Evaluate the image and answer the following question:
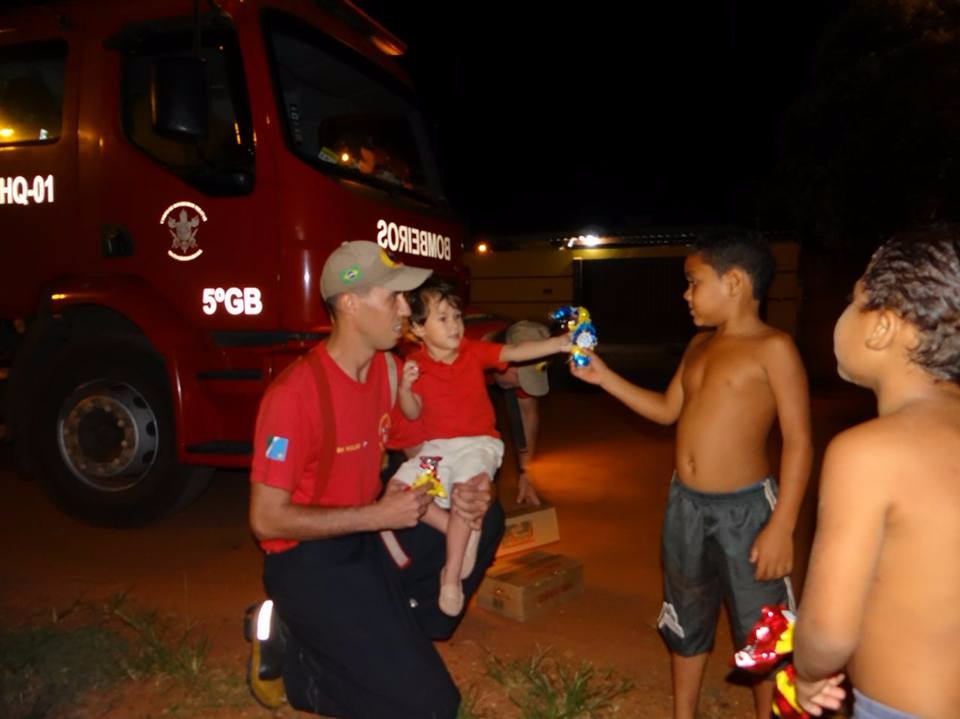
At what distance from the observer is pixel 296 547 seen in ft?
9.50

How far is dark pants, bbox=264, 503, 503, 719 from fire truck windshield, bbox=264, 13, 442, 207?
8.72 ft

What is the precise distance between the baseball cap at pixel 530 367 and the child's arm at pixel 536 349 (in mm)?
1169

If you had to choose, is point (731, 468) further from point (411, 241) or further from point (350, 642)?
point (411, 241)

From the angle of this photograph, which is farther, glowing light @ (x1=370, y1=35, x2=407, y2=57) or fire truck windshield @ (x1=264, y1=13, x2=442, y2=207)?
glowing light @ (x1=370, y1=35, x2=407, y2=57)

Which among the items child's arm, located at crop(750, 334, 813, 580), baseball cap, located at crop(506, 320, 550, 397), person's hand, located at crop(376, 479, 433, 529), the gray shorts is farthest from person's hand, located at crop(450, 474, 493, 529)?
the gray shorts

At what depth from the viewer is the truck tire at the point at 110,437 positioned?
199 inches

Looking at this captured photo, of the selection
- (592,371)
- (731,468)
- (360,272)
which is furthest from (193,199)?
(731,468)

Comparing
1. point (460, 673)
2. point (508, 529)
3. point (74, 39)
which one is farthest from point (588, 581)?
point (74, 39)

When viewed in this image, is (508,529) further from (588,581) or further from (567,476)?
(567,476)

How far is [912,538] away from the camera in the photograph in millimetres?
1621

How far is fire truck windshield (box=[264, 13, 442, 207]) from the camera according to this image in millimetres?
4895

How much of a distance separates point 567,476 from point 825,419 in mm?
4436

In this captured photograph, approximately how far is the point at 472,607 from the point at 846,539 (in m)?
2.95

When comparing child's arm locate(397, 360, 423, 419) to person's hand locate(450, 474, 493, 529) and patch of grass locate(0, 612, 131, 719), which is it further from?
patch of grass locate(0, 612, 131, 719)
